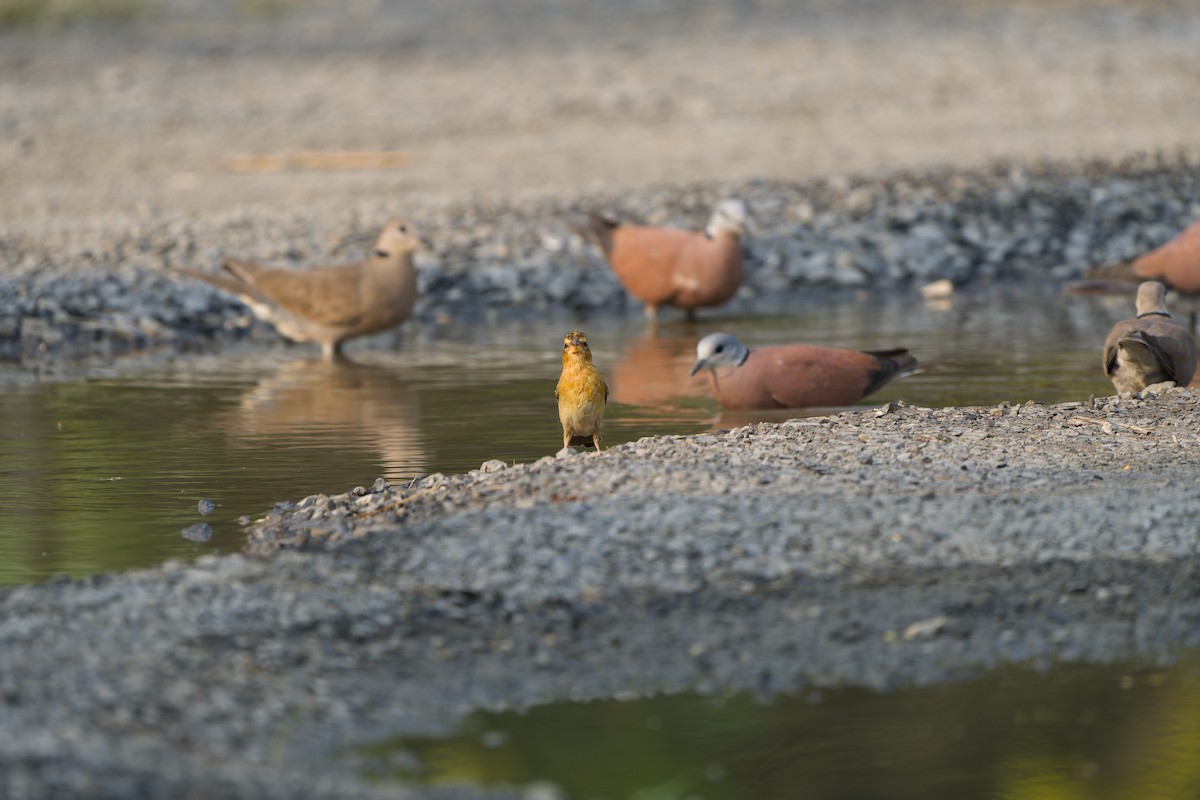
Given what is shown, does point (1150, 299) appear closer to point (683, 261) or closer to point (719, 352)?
point (719, 352)

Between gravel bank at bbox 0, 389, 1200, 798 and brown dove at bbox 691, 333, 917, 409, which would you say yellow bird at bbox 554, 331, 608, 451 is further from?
brown dove at bbox 691, 333, 917, 409

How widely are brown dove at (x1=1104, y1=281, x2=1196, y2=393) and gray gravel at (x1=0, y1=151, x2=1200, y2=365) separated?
5613 mm

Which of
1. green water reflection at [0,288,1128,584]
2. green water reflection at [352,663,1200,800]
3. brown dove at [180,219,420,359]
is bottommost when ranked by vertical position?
green water reflection at [352,663,1200,800]

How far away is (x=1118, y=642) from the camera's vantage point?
18.4 feet

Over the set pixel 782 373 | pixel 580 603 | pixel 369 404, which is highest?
pixel 782 373

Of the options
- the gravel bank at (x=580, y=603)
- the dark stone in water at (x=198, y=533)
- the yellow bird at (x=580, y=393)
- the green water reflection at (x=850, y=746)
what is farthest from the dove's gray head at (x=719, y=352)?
the green water reflection at (x=850, y=746)

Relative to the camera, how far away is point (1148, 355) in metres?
8.84

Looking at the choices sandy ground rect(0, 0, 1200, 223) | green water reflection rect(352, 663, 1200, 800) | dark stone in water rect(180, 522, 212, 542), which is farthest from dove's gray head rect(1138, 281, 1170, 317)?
sandy ground rect(0, 0, 1200, 223)

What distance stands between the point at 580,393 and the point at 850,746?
10.9 ft

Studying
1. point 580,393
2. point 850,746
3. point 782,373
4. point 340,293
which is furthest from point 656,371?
point 850,746

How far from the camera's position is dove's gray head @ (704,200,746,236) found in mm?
13202

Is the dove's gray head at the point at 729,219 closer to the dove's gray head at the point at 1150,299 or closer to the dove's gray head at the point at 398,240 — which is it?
the dove's gray head at the point at 398,240

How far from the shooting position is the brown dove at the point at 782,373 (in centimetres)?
937

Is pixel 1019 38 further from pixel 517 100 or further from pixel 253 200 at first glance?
pixel 253 200
